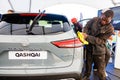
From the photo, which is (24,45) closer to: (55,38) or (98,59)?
(55,38)

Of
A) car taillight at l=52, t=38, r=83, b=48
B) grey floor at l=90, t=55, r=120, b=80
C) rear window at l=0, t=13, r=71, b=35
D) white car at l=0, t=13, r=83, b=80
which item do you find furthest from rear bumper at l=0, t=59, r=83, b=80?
grey floor at l=90, t=55, r=120, b=80

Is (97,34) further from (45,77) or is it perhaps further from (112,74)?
(112,74)

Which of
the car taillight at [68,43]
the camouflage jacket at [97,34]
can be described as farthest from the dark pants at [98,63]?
the car taillight at [68,43]

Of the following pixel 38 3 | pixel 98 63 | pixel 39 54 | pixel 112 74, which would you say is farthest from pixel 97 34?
pixel 38 3

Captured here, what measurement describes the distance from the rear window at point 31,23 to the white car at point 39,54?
12 mm

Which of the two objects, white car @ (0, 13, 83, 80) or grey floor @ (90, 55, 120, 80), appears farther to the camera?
grey floor @ (90, 55, 120, 80)

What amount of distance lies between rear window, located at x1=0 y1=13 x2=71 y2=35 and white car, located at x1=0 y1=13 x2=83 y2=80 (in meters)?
0.01

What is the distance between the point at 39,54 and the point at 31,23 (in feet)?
1.74

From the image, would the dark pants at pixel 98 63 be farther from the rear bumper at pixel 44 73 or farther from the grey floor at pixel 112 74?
the rear bumper at pixel 44 73

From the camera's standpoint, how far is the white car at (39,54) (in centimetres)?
271

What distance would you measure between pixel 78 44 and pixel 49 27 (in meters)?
0.41

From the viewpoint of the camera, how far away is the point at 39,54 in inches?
107

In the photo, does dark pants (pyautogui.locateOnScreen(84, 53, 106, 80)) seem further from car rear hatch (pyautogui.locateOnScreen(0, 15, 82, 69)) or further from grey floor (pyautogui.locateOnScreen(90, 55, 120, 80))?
car rear hatch (pyautogui.locateOnScreen(0, 15, 82, 69))

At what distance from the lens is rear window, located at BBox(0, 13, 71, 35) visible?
2945 millimetres
